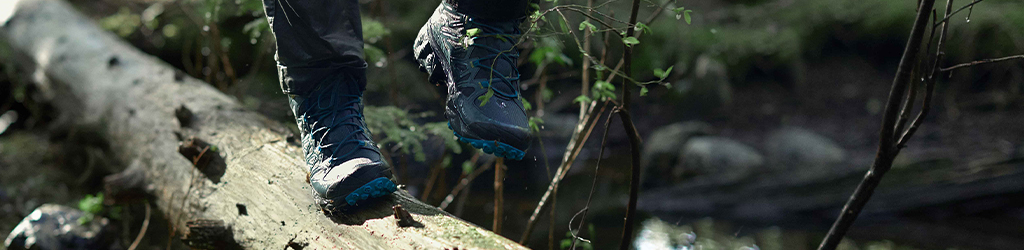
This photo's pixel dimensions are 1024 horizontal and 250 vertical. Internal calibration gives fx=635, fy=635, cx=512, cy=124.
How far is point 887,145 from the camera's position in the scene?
183cm

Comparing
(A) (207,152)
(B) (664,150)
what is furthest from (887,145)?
(B) (664,150)

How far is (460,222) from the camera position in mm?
1703

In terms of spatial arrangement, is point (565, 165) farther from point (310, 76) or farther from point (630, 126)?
point (310, 76)

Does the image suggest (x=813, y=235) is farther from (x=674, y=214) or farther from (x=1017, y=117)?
(x=1017, y=117)

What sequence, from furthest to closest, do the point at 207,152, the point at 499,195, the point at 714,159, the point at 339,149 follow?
the point at 714,159 < the point at 499,195 < the point at 207,152 < the point at 339,149

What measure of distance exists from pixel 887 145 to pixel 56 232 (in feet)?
11.8

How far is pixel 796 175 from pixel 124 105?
5.29 m

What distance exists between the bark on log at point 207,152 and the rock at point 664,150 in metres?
4.46

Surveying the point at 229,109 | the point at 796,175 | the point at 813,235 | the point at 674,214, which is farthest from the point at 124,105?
the point at 796,175

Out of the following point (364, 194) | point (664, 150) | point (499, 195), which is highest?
point (364, 194)

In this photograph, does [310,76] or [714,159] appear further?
[714,159]

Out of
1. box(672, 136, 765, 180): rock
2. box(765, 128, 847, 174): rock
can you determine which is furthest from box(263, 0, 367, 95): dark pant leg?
box(765, 128, 847, 174): rock

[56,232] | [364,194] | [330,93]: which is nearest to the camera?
[364,194]

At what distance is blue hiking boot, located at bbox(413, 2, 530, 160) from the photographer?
1706 millimetres
